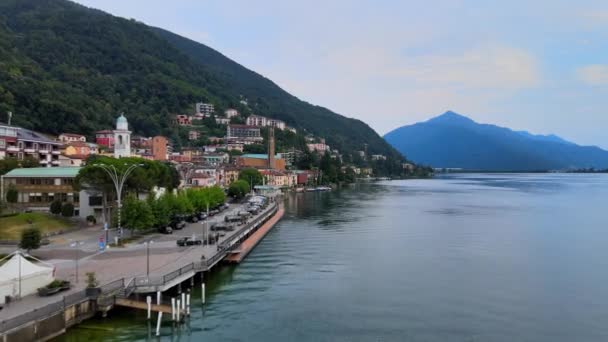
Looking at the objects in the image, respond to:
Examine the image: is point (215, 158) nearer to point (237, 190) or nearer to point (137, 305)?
point (237, 190)

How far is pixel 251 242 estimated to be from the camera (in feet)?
176

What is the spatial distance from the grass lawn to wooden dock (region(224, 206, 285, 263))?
17.7 m

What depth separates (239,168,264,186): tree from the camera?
12838 centimetres

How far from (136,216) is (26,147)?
4323cm

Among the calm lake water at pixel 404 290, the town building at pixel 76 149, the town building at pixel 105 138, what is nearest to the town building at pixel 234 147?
the town building at pixel 105 138

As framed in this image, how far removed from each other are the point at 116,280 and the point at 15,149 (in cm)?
5608

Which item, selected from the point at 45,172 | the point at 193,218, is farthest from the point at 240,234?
the point at 45,172

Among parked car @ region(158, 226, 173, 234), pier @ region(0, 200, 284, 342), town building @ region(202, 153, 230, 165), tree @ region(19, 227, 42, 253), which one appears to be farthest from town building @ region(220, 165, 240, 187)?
tree @ region(19, 227, 42, 253)

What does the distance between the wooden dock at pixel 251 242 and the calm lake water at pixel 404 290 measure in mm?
1032

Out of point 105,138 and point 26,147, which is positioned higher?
point 105,138

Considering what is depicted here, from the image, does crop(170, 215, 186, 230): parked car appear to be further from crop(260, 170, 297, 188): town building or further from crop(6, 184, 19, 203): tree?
crop(260, 170, 297, 188): town building

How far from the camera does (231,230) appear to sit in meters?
55.2

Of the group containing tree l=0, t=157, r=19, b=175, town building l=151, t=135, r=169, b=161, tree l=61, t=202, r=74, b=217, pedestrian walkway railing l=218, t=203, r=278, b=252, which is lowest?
pedestrian walkway railing l=218, t=203, r=278, b=252

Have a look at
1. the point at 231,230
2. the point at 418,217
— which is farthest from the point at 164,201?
the point at 418,217
